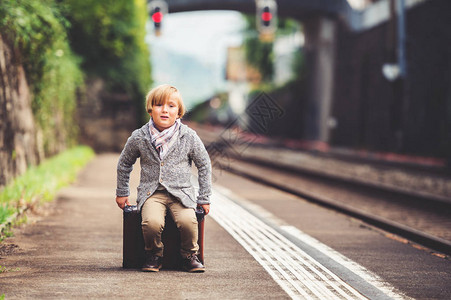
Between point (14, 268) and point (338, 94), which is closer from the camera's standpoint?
point (14, 268)

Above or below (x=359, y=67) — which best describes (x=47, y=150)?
below

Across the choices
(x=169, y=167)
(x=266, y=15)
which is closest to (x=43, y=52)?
(x=169, y=167)

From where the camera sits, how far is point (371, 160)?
24750 millimetres

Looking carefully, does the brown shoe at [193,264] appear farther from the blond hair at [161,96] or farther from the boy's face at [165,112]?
the blond hair at [161,96]

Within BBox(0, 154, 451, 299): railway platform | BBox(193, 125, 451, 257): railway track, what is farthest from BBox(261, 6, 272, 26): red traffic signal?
BBox(0, 154, 451, 299): railway platform

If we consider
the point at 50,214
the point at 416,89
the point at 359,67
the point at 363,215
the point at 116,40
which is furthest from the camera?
the point at 359,67

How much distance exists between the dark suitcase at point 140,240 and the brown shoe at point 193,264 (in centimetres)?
7

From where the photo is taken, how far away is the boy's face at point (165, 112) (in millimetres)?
5172

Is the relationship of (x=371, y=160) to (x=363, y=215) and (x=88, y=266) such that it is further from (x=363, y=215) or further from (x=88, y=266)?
(x=88, y=266)

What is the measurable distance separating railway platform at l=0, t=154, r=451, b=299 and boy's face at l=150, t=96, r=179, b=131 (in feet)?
4.03

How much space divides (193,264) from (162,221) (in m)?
0.46

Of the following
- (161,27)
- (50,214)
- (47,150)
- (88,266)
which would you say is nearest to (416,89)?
(161,27)

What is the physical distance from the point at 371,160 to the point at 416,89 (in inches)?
179

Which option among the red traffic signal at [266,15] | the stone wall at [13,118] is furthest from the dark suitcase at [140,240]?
the red traffic signal at [266,15]
